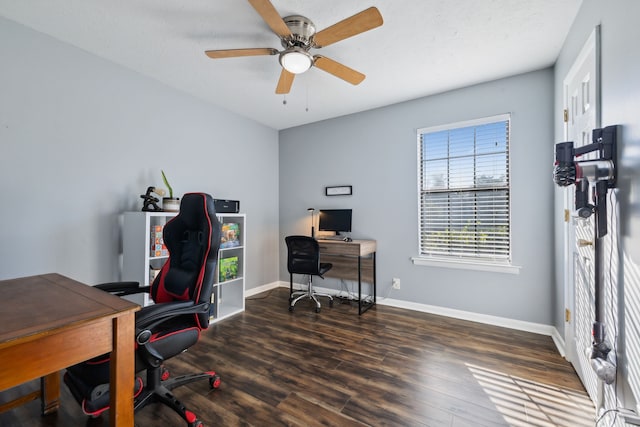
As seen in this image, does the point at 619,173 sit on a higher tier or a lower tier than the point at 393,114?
lower

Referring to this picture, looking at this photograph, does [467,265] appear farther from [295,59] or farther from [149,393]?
[149,393]

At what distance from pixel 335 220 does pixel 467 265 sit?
5.64 feet

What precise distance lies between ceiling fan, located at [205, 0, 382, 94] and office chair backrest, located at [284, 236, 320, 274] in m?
1.82

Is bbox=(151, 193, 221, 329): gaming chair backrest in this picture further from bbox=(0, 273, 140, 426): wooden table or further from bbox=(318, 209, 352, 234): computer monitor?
bbox=(318, 209, 352, 234): computer monitor

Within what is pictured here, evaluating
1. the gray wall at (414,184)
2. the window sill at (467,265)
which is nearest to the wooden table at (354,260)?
the gray wall at (414,184)

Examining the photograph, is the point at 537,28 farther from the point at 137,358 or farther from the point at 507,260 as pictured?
the point at 137,358

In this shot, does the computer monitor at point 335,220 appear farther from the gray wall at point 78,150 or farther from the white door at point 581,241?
the white door at point 581,241

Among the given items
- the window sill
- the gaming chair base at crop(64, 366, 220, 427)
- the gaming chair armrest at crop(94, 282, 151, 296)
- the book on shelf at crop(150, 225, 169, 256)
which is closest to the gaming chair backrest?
the gaming chair armrest at crop(94, 282, 151, 296)

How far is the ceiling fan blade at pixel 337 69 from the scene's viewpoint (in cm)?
215

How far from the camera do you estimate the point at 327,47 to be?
93.4 inches

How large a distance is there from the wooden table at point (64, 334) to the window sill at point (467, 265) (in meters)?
2.97

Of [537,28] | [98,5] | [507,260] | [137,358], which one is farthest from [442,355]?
[98,5]

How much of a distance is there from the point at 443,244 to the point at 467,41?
207 centimetres

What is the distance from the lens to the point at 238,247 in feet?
11.2
